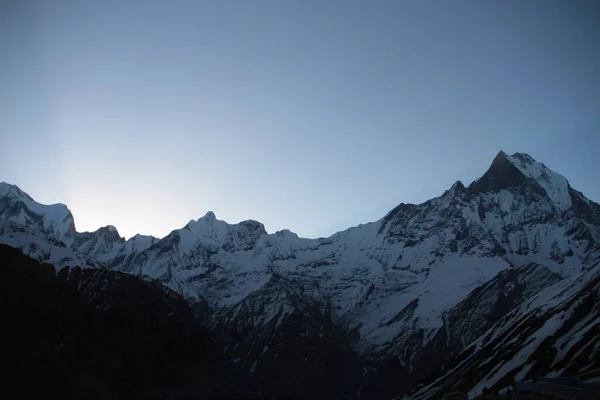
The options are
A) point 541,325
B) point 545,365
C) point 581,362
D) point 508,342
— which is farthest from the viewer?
→ point 508,342

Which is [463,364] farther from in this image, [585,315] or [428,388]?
[585,315]

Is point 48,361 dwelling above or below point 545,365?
above

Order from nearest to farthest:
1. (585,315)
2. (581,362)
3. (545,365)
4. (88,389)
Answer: (581,362)
(545,365)
(585,315)
(88,389)

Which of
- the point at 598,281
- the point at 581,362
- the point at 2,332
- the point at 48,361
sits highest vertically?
the point at 2,332

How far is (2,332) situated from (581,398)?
182354mm

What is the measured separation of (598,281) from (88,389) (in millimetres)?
162211

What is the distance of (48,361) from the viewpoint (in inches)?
7751

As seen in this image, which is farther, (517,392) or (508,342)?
(508,342)

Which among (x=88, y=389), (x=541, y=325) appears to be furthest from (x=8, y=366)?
(x=541, y=325)

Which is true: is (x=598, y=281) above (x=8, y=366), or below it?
below

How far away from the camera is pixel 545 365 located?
130375 mm

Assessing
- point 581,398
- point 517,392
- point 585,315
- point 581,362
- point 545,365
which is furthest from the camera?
point 585,315

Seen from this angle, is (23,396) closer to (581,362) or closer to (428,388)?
(428,388)

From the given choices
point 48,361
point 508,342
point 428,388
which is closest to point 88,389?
point 48,361
